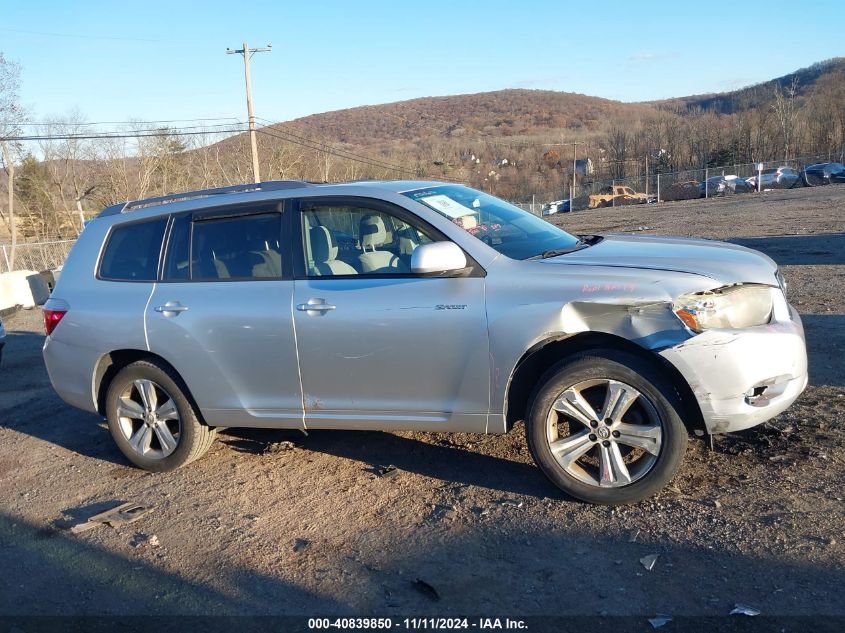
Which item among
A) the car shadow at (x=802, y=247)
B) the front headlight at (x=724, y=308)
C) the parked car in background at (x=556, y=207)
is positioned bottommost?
the car shadow at (x=802, y=247)

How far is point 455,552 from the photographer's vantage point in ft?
12.5

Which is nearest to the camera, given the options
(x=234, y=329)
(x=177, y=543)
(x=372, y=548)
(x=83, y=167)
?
(x=372, y=548)

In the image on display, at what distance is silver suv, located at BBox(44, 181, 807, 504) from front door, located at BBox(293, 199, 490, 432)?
0.01 meters

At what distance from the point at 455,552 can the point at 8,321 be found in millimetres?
13675

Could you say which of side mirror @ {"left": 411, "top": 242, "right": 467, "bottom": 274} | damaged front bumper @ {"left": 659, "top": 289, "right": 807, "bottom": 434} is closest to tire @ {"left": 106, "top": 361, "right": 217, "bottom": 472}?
side mirror @ {"left": 411, "top": 242, "right": 467, "bottom": 274}

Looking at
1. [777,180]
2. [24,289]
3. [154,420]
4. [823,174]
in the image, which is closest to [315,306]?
[154,420]

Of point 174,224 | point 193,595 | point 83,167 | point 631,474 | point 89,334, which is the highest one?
point 83,167

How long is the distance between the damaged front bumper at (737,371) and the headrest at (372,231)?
5.99 feet

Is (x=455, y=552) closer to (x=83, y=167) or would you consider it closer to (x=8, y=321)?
(x=8, y=321)

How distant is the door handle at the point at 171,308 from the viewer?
4.96 meters

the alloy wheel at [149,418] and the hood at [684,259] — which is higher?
the hood at [684,259]

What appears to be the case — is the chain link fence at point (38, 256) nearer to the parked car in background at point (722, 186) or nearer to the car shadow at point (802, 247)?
the car shadow at point (802, 247)

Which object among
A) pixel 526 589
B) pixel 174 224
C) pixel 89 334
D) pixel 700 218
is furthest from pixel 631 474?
pixel 700 218

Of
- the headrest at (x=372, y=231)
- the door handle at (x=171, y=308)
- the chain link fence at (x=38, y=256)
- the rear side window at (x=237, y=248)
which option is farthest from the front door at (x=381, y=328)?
the chain link fence at (x=38, y=256)
